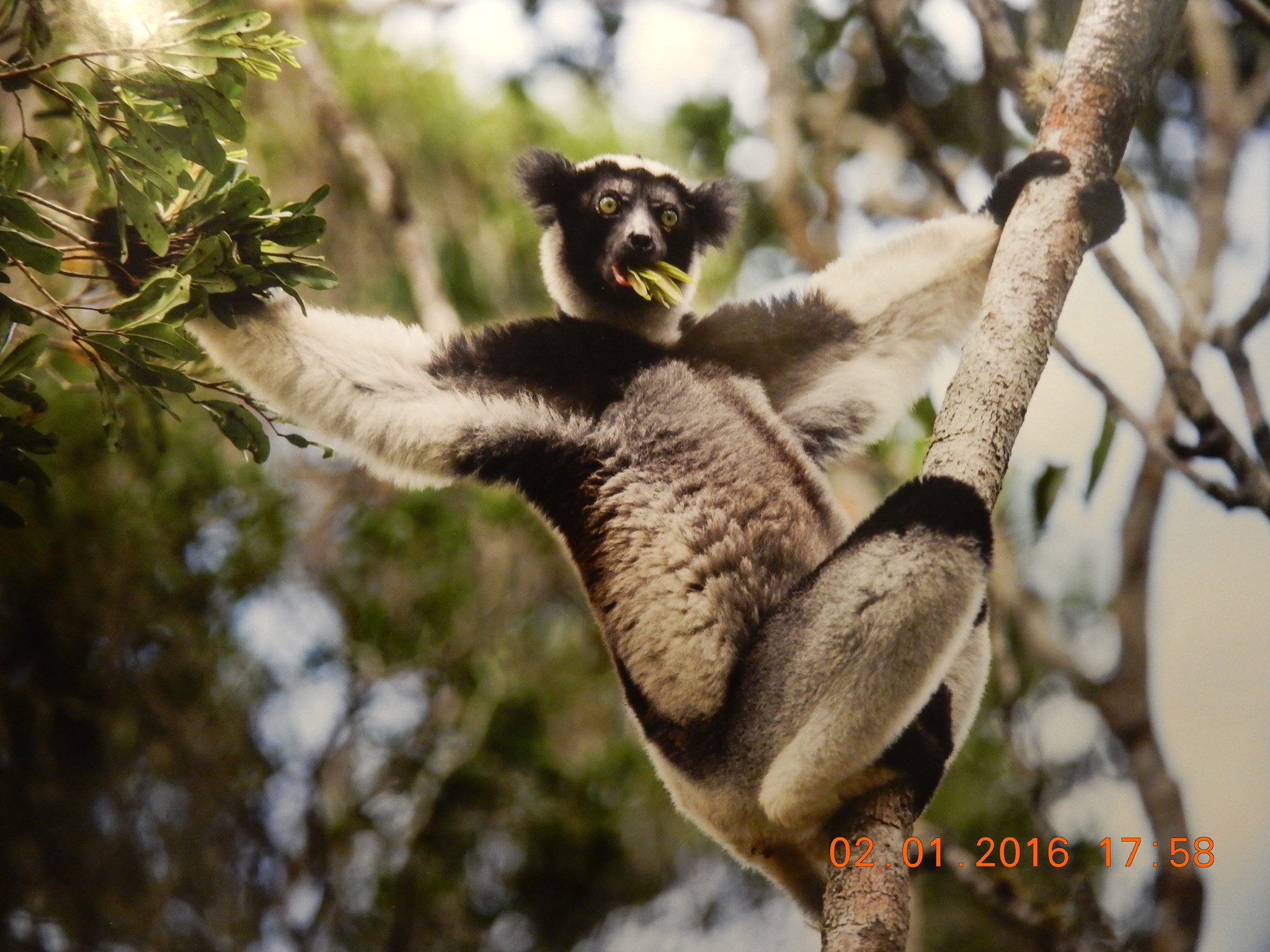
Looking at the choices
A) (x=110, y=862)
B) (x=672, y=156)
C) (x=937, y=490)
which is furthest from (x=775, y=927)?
(x=672, y=156)

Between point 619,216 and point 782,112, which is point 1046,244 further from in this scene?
point 782,112

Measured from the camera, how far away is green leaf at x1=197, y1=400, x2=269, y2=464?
6.28ft

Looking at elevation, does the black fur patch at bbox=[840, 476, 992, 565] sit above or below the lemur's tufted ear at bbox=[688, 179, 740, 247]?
below

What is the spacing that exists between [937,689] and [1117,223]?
1074mm

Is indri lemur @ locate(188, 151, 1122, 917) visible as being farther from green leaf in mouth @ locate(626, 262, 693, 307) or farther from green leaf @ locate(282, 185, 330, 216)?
green leaf @ locate(282, 185, 330, 216)

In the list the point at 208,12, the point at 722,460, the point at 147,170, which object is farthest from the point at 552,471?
the point at 208,12

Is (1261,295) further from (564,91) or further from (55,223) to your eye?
(55,223)

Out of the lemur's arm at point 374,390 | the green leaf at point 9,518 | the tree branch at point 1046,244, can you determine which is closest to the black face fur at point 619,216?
the lemur's arm at point 374,390

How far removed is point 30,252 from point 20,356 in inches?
7.1

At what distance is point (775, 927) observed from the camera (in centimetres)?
275

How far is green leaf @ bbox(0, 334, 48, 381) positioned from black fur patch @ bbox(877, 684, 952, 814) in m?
1.58

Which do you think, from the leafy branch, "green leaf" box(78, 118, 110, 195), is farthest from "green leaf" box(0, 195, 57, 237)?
"green leaf" box(78, 118, 110, 195)

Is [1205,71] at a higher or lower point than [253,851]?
higher

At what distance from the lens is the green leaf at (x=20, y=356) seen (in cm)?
168
